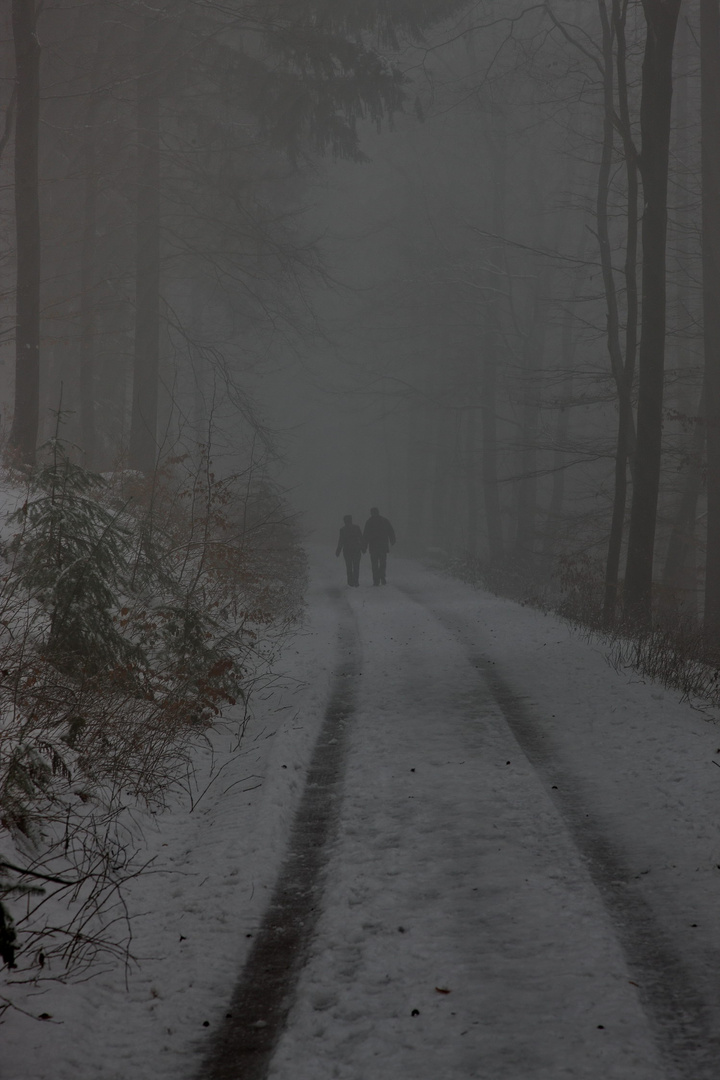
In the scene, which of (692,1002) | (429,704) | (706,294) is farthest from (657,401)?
(692,1002)

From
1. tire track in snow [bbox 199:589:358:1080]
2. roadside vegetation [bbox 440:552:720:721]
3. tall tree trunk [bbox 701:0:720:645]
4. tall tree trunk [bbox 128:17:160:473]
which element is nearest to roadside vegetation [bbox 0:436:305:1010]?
tire track in snow [bbox 199:589:358:1080]

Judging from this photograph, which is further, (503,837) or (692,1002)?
(503,837)

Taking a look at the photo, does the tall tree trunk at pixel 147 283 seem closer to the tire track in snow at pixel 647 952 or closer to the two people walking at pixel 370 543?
the two people walking at pixel 370 543

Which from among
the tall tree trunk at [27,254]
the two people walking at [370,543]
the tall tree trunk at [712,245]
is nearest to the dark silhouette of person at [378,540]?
the two people walking at [370,543]

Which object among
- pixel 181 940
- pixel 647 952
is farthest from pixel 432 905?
pixel 181 940

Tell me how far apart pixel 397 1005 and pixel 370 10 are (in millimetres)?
16134

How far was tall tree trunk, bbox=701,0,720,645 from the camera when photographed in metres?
13.1

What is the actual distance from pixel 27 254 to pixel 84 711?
918 centimetres

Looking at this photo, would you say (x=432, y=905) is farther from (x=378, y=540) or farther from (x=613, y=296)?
(x=378, y=540)

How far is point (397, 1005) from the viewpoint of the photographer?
2.66 metres

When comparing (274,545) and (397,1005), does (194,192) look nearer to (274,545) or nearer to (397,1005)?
(274,545)

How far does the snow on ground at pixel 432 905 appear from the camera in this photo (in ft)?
7.99

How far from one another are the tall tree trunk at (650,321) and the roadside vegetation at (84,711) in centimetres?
613

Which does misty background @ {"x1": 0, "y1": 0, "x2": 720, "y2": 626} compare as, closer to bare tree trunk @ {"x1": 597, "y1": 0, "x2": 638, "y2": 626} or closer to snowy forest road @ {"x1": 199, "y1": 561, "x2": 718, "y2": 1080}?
bare tree trunk @ {"x1": 597, "y1": 0, "x2": 638, "y2": 626}
